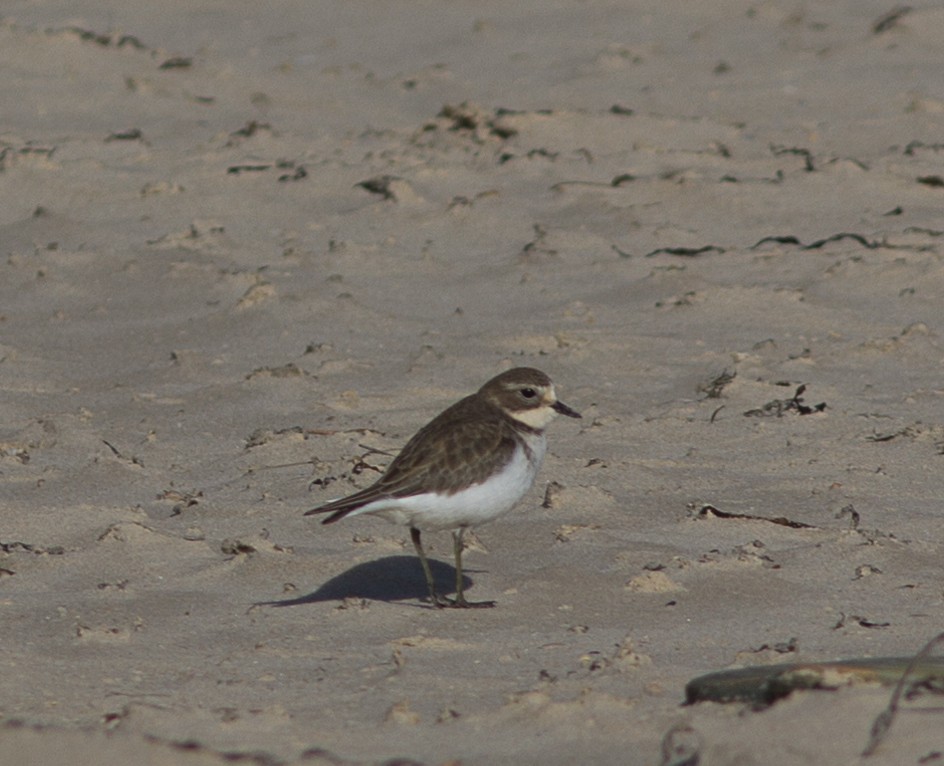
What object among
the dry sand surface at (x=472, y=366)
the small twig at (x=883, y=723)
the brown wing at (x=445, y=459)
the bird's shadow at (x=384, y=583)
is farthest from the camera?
the bird's shadow at (x=384, y=583)

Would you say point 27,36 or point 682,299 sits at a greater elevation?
point 27,36

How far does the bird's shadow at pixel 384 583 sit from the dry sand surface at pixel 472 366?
0.08 ft

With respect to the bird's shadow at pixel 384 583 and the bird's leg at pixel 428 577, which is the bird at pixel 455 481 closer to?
the bird's leg at pixel 428 577

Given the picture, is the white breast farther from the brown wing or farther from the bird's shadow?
the bird's shadow

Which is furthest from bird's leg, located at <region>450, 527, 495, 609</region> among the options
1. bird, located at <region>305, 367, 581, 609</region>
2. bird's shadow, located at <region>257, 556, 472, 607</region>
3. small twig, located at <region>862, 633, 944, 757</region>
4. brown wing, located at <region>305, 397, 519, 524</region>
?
small twig, located at <region>862, 633, 944, 757</region>

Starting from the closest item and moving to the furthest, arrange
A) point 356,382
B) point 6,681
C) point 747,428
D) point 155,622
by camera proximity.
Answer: point 6,681 < point 155,622 < point 747,428 < point 356,382

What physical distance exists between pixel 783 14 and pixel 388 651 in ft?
31.0

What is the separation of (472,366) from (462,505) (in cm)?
221

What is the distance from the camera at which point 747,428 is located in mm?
6777

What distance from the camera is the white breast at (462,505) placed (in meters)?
5.28

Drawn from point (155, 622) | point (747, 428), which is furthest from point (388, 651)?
point (747, 428)

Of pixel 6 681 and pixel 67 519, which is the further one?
pixel 67 519

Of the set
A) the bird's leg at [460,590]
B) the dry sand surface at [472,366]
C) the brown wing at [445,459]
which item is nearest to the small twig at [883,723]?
the dry sand surface at [472,366]

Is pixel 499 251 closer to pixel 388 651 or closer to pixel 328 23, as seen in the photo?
pixel 388 651
